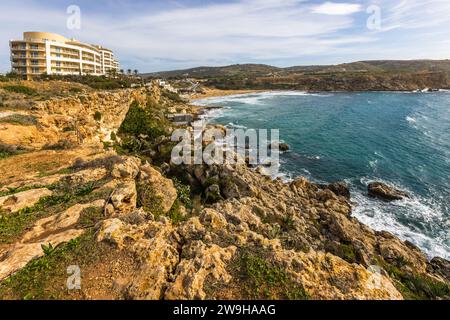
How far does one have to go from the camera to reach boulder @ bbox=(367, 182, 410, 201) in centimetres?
2620

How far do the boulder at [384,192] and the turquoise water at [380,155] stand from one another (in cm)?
67

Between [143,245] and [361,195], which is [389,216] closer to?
[361,195]

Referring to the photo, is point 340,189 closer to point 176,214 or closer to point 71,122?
point 176,214

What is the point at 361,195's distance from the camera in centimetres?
2734

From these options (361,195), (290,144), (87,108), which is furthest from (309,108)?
(87,108)

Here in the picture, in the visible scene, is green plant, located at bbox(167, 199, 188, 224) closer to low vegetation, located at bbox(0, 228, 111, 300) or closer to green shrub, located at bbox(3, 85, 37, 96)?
low vegetation, located at bbox(0, 228, 111, 300)

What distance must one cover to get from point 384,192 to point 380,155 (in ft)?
45.8

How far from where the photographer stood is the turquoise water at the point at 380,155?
2305cm

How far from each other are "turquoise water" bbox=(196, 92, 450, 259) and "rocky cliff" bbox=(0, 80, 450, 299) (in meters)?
4.64

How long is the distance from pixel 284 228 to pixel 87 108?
26.8 m

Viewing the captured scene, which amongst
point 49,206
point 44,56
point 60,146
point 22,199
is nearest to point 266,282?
point 49,206

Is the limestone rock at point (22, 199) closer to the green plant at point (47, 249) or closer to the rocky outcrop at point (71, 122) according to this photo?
the green plant at point (47, 249)

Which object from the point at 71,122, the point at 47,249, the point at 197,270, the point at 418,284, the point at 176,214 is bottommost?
the point at 418,284

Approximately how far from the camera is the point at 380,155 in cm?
3809
